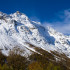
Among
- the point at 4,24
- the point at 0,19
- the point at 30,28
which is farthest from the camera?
the point at 30,28

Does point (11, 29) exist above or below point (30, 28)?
below

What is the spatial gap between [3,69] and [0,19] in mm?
129500

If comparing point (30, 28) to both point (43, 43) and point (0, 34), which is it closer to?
point (43, 43)

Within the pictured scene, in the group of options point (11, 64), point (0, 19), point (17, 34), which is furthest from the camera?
point (0, 19)

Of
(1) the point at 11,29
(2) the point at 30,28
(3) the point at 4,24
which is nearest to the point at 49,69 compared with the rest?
(1) the point at 11,29

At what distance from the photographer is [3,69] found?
34.9m

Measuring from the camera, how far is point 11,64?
45.9 metres

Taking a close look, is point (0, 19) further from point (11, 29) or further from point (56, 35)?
point (56, 35)

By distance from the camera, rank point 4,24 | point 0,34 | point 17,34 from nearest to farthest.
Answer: point 0,34 → point 17,34 → point 4,24

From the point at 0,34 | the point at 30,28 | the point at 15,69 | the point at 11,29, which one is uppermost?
the point at 30,28

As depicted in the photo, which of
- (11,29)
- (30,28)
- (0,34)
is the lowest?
(0,34)

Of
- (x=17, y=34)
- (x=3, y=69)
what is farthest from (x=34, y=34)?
(x=3, y=69)

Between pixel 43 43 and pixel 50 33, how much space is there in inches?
2089

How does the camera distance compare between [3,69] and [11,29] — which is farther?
[11,29]
